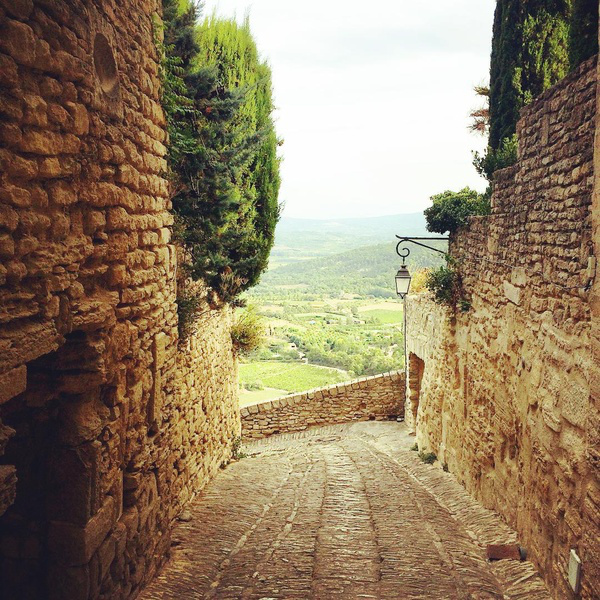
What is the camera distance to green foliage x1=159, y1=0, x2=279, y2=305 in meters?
6.06

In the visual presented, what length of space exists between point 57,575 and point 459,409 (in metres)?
5.85

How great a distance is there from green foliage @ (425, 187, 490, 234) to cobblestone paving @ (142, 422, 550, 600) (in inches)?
142

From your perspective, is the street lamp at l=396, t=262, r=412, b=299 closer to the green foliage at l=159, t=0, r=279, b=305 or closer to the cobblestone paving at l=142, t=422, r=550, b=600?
the green foliage at l=159, t=0, r=279, b=305

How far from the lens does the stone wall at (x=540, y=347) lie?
4.04m

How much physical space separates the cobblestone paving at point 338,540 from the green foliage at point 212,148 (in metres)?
2.67

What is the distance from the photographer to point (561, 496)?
14.2 feet

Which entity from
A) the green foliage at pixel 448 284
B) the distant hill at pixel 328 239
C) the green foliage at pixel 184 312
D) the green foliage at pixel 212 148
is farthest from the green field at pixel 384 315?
the green foliage at pixel 184 312

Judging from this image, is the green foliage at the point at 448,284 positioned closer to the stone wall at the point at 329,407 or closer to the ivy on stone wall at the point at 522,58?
the ivy on stone wall at the point at 522,58

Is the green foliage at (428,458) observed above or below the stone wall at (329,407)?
above

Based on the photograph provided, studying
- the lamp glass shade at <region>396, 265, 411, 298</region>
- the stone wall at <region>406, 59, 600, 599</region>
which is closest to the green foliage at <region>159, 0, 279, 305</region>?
the lamp glass shade at <region>396, 265, 411, 298</region>

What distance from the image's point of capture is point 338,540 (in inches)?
213

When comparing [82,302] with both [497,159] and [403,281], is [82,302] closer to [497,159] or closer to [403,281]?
[497,159]

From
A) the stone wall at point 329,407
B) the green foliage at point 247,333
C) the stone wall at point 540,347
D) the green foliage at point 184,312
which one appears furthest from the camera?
the stone wall at point 329,407

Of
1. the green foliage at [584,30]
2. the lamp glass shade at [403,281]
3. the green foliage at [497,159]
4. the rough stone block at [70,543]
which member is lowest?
the rough stone block at [70,543]
